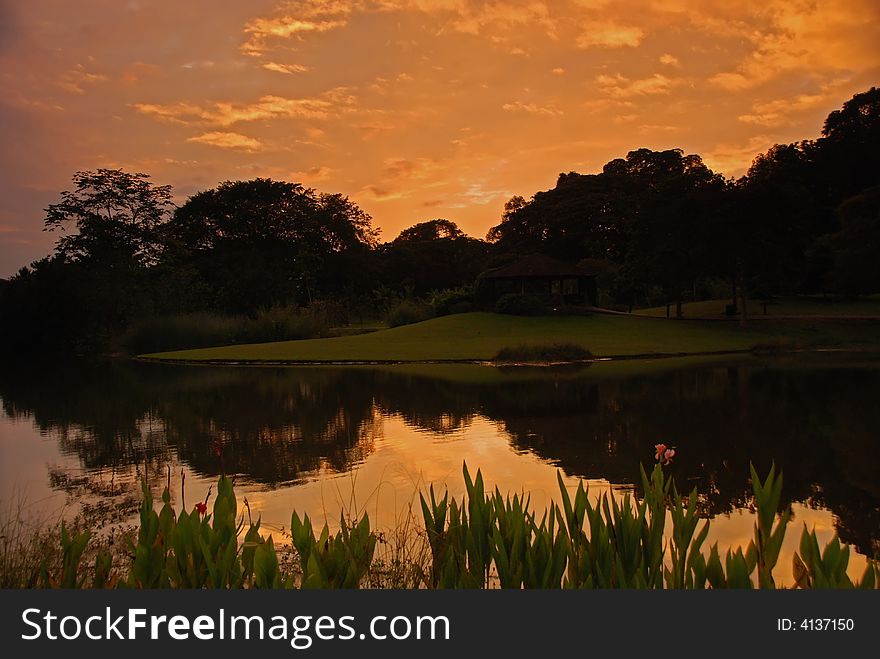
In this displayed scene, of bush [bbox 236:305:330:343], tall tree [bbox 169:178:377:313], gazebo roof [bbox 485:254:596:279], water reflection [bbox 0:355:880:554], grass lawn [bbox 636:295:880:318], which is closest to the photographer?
water reflection [bbox 0:355:880:554]

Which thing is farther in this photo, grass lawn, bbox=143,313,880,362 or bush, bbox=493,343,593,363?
grass lawn, bbox=143,313,880,362

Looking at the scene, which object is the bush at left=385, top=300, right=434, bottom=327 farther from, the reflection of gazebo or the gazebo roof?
the gazebo roof

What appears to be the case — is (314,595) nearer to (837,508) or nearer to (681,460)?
(837,508)

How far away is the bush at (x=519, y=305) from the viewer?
52312mm

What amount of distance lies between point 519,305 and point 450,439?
38.7m

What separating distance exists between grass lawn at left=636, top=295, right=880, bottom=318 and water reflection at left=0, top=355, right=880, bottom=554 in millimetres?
23217

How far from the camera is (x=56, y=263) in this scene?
Answer: 62688mm

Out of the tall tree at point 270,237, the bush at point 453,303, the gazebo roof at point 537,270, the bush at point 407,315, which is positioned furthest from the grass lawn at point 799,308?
the tall tree at point 270,237

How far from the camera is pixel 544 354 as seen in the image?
107 feet

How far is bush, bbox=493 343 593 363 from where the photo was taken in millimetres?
32438

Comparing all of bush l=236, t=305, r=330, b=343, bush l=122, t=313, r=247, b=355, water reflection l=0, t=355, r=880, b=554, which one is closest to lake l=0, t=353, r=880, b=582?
water reflection l=0, t=355, r=880, b=554

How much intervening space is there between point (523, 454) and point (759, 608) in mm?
9130

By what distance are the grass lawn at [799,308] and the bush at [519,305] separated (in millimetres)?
8206

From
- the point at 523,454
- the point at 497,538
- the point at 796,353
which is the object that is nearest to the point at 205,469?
the point at 523,454
